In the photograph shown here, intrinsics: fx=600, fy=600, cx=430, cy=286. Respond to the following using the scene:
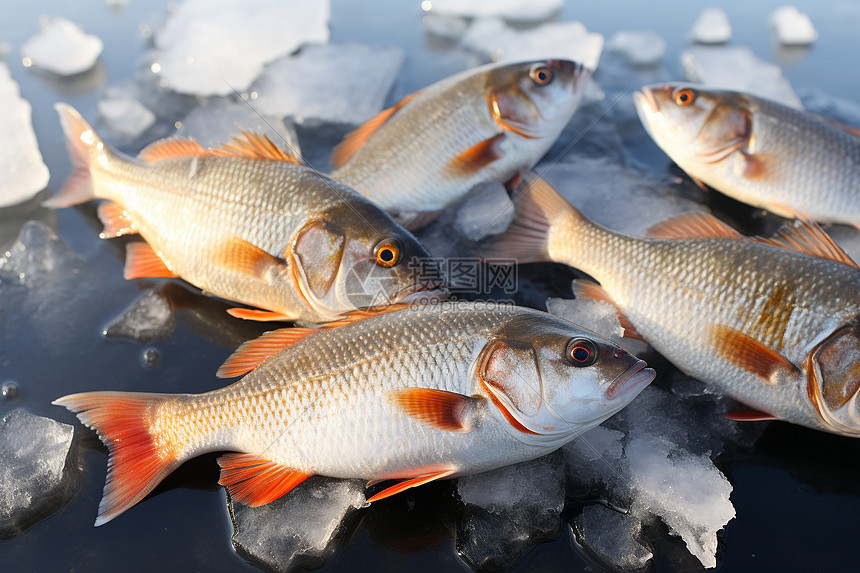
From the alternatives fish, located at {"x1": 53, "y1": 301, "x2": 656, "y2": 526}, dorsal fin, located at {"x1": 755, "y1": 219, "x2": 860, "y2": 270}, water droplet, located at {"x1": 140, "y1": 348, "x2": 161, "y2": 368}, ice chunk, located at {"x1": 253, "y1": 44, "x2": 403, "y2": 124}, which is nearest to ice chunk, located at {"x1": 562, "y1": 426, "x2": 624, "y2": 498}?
fish, located at {"x1": 53, "y1": 301, "x2": 656, "y2": 526}

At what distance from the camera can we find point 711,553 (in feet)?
5.54

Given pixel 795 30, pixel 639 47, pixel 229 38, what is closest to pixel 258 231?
pixel 229 38

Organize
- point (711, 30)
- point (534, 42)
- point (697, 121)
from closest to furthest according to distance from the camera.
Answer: point (697, 121)
point (534, 42)
point (711, 30)

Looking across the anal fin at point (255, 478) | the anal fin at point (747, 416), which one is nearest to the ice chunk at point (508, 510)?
the anal fin at point (255, 478)

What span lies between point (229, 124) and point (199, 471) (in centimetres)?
235

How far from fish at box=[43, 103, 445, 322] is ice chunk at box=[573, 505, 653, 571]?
0.89 m

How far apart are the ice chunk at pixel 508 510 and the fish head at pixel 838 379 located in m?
0.85

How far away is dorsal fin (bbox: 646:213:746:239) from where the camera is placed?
2.37 metres

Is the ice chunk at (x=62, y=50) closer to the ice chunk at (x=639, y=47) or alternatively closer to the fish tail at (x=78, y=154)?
the fish tail at (x=78, y=154)

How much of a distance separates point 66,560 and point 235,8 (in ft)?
13.7

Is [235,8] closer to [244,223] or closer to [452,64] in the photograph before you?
[452,64]

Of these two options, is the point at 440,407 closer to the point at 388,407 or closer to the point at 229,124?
the point at 388,407

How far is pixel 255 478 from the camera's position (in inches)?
72.4

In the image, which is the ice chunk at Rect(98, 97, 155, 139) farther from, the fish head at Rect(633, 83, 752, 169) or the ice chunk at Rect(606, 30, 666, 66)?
the ice chunk at Rect(606, 30, 666, 66)
